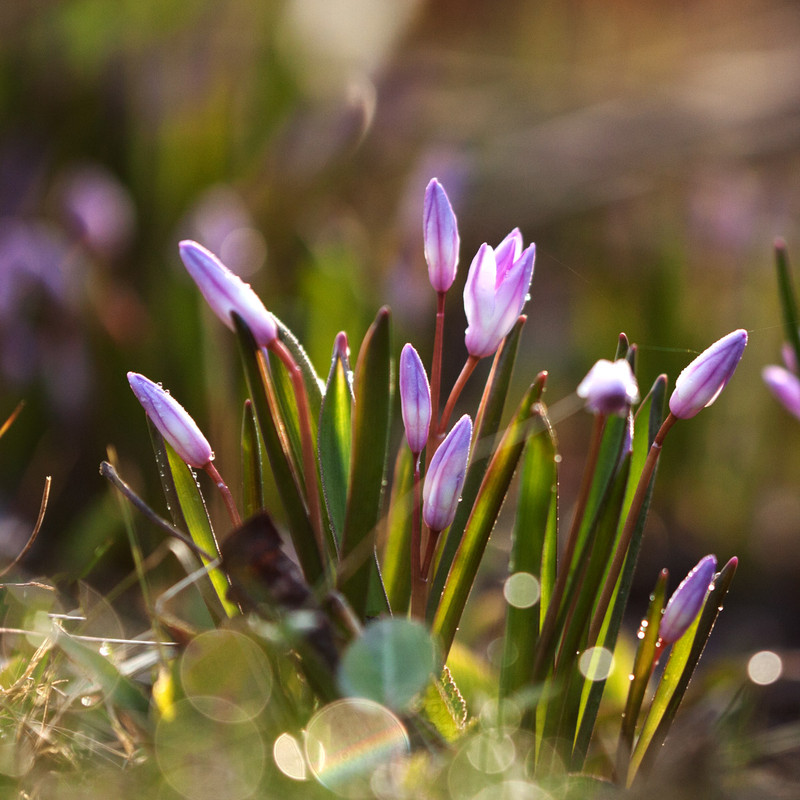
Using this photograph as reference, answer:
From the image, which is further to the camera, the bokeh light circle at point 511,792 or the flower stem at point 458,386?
the flower stem at point 458,386

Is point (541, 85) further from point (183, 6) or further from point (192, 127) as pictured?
point (192, 127)

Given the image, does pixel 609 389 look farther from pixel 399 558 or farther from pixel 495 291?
pixel 399 558

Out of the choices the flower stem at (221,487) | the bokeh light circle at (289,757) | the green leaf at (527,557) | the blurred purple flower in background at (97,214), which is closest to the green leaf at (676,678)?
the green leaf at (527,557)

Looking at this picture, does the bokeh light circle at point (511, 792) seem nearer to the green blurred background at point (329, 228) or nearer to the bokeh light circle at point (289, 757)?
the bokeh light circle at point (289, 757)

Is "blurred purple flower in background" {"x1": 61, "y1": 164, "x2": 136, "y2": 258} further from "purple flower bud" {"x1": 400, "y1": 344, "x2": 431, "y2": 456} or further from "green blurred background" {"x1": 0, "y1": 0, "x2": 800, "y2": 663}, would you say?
"purple flower bud" {"x1": 400, "y1": 344, "x2": 431, "y2": 456}

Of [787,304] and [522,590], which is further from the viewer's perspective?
[787,304]

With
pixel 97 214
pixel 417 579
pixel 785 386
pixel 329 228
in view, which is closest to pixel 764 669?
pixel 785 386

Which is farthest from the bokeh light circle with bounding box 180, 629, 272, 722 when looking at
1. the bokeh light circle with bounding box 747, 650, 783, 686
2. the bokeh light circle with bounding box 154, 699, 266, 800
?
the bokeh light circle with bounding box 747, 650, 783, 686
